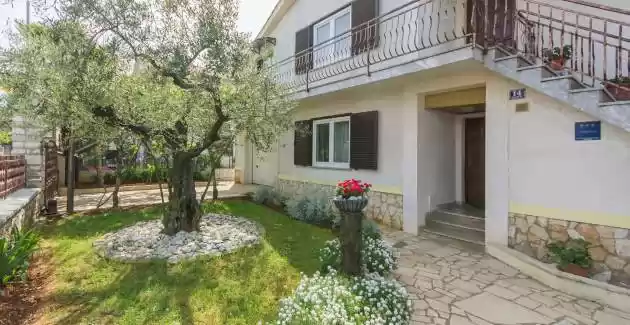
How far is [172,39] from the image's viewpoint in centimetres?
628

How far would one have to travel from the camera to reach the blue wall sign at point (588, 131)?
5.70 metres

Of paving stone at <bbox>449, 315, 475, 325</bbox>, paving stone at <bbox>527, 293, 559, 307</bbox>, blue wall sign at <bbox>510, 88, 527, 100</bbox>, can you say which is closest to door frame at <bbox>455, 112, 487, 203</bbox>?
blue wall sign at <bbox>510, 88, 527, 100</bbox>

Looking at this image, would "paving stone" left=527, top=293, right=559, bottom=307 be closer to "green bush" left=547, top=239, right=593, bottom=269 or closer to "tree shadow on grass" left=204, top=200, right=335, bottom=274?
"green bush" left=547, top=239, right=593, bottom=269

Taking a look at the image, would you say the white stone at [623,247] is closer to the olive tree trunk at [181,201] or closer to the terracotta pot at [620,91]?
the terracotta pot at [620,91]

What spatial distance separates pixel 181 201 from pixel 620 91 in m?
8.94

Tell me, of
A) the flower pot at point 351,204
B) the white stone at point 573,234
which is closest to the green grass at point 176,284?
the flower pot at point 351,204

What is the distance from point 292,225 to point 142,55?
5.72 meters

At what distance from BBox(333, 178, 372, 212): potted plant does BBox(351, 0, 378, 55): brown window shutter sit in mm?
6098

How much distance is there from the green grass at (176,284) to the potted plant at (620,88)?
6.05 meters

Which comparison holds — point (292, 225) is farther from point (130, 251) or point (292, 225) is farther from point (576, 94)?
point (576, 94)

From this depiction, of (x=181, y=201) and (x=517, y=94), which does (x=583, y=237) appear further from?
(x=181, y=201)

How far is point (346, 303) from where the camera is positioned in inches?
154

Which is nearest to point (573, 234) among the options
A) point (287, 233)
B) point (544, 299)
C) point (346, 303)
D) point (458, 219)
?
point (544, 299)

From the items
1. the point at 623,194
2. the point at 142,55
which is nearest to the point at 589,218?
the point at 623,194
